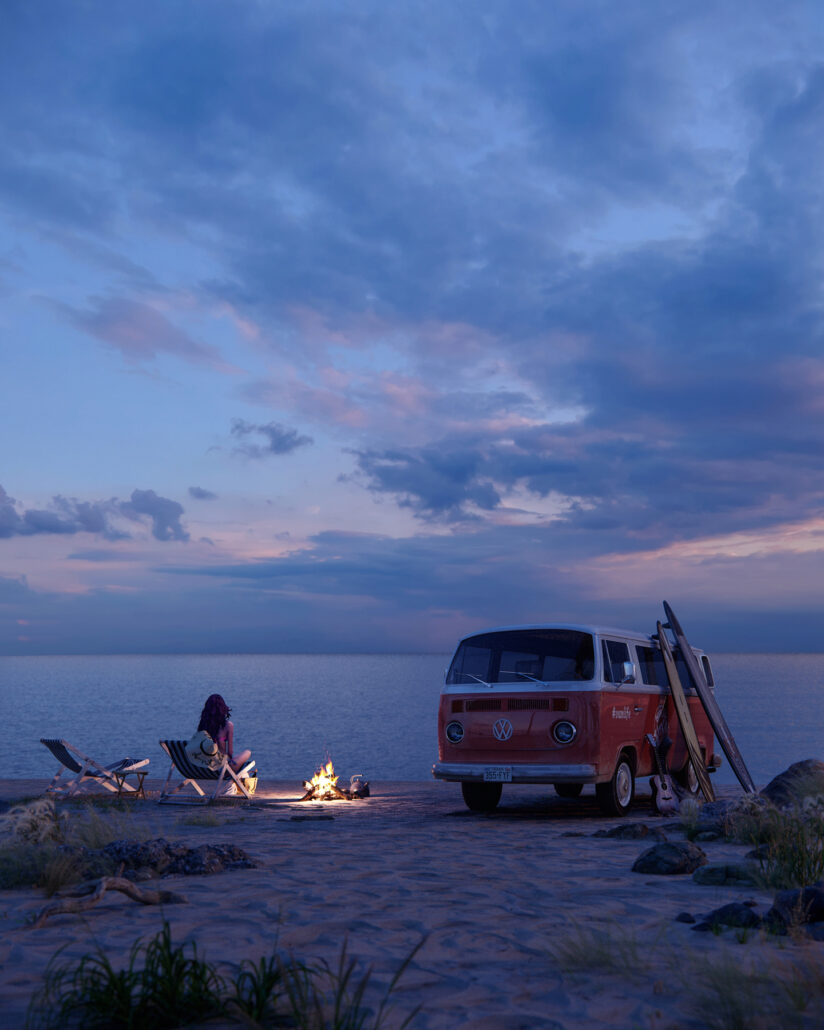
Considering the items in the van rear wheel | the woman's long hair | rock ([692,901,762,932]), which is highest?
the woman's long hair

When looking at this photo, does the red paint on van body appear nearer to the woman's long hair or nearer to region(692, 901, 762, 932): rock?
the woman's long hair

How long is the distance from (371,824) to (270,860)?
3758 millimetres

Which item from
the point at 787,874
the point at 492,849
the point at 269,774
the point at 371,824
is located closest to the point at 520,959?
the point at 787,874

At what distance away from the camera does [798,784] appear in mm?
12633

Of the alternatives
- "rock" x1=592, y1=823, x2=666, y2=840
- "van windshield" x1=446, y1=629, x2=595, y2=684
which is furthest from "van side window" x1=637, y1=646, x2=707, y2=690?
"rock" x1=592, y1=823, x2=666, y2=840

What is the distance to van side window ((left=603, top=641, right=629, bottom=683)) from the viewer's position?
464 inches

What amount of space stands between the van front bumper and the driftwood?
19.4ft

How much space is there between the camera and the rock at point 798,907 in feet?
16.5

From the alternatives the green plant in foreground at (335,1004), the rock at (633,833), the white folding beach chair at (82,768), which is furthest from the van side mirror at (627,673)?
the white folding beach chair at (82,768)

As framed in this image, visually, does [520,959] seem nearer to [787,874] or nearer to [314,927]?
[314,927]

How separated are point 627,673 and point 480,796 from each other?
3.09 metres

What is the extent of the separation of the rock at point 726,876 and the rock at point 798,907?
1.34m

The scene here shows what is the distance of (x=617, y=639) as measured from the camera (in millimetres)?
12391

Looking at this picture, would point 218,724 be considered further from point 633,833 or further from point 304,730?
point 304,730
